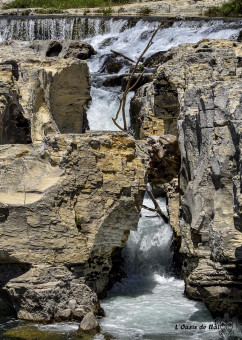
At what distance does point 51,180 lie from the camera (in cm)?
796

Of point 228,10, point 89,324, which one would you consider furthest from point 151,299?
point 228,10

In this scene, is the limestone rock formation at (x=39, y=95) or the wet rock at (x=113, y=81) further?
the wet rock at (x=113, y=81)

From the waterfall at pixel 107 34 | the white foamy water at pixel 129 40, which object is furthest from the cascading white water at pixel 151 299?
the waterfall at pixel 107 34

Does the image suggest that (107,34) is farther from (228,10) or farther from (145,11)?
(228,10)

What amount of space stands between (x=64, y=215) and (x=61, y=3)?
77.6ft

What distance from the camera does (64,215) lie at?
7957mm

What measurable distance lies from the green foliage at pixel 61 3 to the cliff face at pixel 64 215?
22.3 meters

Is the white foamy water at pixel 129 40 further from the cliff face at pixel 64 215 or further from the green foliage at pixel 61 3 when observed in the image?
the cliff face at pixel 64 215

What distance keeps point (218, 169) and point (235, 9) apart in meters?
18.7

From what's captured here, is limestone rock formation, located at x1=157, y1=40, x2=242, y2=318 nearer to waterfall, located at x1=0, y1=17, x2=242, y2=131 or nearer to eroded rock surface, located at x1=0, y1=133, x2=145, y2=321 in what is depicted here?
eroded rock surface, located at x1=0, y1=133, x2=145, y2=321

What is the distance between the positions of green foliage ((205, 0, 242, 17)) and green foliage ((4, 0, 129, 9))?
5.71 meters

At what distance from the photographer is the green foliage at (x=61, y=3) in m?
29.6

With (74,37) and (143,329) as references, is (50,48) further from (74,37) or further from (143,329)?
(143,329)

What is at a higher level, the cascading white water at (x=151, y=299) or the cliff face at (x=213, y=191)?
the cliff face at (x=213, y=191)
